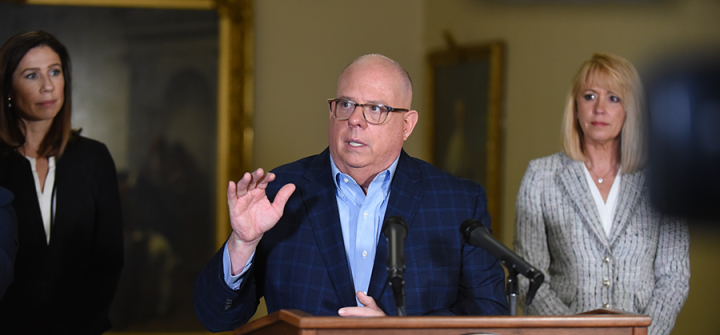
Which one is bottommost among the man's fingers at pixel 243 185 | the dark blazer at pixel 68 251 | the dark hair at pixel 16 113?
the dark blazer at pixel 68 251

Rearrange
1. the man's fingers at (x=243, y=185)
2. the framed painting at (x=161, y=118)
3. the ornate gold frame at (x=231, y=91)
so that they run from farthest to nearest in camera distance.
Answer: the ornate gold frame at (x=231, y=91) → the framed painting at (x=161, y=118) → the man's fingers at (x=243, y=185)

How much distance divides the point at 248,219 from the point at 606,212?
1450 millimetres

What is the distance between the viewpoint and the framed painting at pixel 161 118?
388 centimetres

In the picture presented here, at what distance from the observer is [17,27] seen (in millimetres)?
3768

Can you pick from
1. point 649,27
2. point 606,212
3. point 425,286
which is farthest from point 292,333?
point 649,27

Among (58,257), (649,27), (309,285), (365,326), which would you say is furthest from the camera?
(649,27)

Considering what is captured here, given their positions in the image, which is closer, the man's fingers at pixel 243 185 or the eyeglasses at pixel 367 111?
the man's fingers at pixel 243 185

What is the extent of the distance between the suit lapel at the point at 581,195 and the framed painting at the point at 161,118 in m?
2.22

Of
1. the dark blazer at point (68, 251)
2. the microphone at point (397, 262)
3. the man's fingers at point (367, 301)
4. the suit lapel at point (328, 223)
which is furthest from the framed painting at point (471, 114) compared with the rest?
the microphone at point (397, 262)

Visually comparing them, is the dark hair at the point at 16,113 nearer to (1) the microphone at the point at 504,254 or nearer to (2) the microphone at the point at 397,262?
(2) the microphone at the point at 397,262

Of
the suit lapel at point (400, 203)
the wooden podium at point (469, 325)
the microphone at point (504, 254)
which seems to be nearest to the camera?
the wooden podium at point (469, 325)

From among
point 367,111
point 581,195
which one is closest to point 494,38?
point 581,195

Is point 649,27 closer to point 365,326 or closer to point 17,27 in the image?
point 365,326

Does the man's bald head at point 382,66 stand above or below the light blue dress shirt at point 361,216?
above
